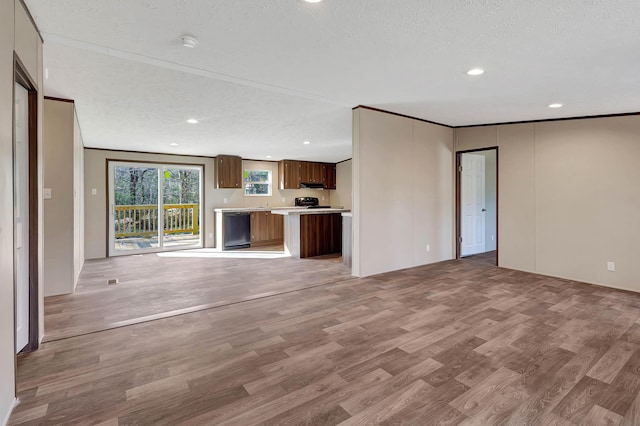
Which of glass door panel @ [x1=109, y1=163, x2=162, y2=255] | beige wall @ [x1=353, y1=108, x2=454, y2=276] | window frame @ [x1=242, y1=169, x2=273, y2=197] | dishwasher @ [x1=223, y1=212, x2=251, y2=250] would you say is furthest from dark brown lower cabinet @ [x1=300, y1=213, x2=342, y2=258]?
glass door panel @ [x1=109, y1=163, x2=162, y2=255]

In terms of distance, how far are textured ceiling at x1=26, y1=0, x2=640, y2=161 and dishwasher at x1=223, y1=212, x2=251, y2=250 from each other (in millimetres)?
3103

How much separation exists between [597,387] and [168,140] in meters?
6.68

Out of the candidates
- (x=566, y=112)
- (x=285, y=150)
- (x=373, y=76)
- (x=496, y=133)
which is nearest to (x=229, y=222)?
(x=285, y=150)

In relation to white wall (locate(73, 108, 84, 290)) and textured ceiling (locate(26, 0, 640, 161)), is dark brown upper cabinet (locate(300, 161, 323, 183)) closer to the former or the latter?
textured ceiling (locate(26, 0, 640, 161))

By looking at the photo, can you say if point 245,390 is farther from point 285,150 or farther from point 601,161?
point 285,150

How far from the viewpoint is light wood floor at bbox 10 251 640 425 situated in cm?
176

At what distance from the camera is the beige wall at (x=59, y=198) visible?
153 inches

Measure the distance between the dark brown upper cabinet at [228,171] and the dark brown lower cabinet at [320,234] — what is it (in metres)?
2.59

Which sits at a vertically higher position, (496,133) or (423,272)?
(496,133)

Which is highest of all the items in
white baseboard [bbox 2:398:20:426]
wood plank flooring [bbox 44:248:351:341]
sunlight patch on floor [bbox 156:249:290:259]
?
sunlight patch on floor [bbox 156:249:290:259]

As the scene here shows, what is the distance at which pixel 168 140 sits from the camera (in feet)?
20.0

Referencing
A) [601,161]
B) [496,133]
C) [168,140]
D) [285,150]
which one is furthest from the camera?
[285,150]

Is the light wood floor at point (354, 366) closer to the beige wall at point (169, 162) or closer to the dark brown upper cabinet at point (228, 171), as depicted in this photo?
the beige wall at point (169, 162)

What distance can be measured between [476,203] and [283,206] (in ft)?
16.3
